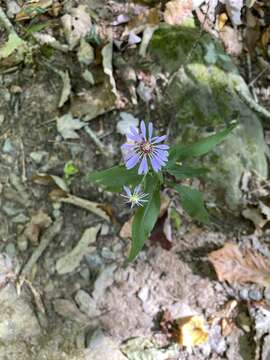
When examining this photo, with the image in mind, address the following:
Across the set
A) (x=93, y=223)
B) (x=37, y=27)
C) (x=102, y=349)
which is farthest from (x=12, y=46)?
(x=102, y=349)

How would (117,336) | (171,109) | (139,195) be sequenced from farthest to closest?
(171,109), (117,336), (139,195)

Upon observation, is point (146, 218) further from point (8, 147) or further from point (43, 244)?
point (8, 147)

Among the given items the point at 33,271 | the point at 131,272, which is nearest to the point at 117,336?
the point at 131,272

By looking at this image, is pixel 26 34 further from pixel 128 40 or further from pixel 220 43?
pixel 220 43

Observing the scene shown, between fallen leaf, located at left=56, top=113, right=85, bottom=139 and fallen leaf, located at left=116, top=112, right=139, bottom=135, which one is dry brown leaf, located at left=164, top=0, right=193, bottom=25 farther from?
fallen leaf, located at left=56, top=113, right=85, bottom=139

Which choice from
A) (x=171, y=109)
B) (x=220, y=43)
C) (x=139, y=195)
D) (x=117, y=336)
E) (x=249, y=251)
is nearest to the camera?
(x=139, y=195)

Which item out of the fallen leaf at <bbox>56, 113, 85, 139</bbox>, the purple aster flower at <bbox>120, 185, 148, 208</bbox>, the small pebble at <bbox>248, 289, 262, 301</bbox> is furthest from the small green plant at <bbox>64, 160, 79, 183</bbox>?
the small pebble at <bbox>248, 289, 262, 301</bbox>
